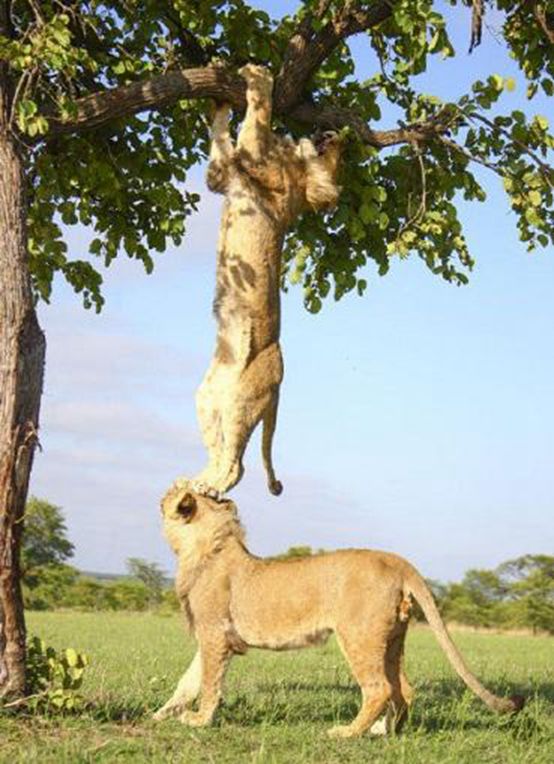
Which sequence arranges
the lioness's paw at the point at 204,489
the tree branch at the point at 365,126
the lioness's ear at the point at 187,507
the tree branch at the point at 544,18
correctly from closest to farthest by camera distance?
1. the lioness's ear at the point at 187,507
2. the lioness's paw at the point at 204,489
3. the tree branch at the point at 544,18
4. the tree branch at the point at 365,126

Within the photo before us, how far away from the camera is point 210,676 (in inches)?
295

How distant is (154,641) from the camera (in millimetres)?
18047

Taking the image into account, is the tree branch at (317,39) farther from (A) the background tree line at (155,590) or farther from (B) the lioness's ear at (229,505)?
(A) the background tree line at (155,590)

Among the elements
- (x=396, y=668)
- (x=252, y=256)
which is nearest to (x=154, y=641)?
(x=252, y=256)

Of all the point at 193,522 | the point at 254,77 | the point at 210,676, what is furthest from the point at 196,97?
the point at 210,676

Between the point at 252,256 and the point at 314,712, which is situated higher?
the point at 252,256

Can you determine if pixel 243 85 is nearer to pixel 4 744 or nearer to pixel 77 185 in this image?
pixel 77 185

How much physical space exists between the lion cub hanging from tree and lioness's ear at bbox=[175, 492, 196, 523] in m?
1.94

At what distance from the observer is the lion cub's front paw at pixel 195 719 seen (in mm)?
7414

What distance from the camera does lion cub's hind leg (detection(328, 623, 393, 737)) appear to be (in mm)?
6980

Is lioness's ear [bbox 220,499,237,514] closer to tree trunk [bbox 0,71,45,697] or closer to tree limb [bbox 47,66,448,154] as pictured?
tree trunk [bbox 0,71,45,697]

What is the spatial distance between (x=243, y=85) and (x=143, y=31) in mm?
1492

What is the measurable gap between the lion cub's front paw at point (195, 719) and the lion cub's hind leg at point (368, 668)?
922mm

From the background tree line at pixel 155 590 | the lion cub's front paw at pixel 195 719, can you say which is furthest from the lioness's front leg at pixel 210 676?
the background tree line at pixel 155 590
